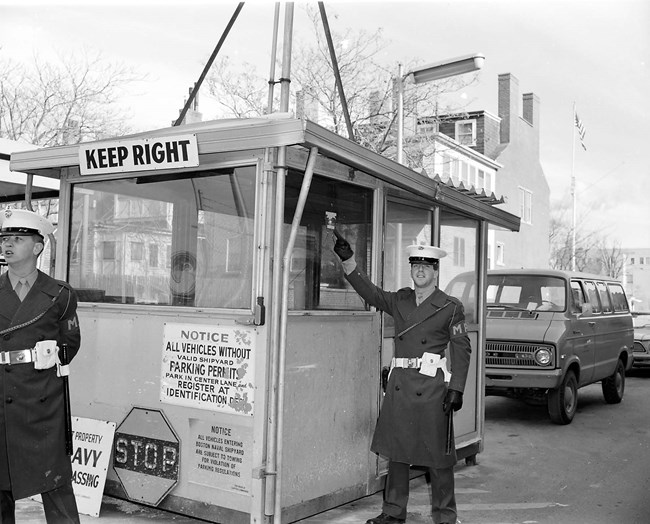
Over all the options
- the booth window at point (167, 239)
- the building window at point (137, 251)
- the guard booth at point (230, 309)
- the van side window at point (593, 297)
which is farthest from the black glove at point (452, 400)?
the van side window at point (593, 297)

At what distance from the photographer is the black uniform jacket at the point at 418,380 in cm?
536

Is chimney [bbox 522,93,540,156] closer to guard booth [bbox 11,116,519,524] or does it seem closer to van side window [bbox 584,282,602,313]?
van side window [bbox 584,282,602,313]

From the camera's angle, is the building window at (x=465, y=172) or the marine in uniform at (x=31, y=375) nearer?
the marine in uniform at (x=31, y=375)

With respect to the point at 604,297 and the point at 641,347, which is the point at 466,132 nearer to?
the point at 641,347

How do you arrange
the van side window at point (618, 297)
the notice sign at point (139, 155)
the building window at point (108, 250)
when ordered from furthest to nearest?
1. the van side window at point (618, 297)
2. the building window at point (108, 250)
3. the notice sign at point (139, 155)

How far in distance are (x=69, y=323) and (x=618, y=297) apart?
11.1m

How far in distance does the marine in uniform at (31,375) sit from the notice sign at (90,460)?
935 mm

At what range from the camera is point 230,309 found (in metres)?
5.08

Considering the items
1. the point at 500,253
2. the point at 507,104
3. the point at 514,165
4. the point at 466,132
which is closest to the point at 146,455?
the point at 500,253

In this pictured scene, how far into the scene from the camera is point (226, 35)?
609 cm

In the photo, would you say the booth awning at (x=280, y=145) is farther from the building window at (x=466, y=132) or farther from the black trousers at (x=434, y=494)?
the building window at (x=466, y=132)

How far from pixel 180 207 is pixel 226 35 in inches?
62.1

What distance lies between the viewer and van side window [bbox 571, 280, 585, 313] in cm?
1091

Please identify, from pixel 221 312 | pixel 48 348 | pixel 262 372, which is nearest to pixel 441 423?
pixel 262 372
